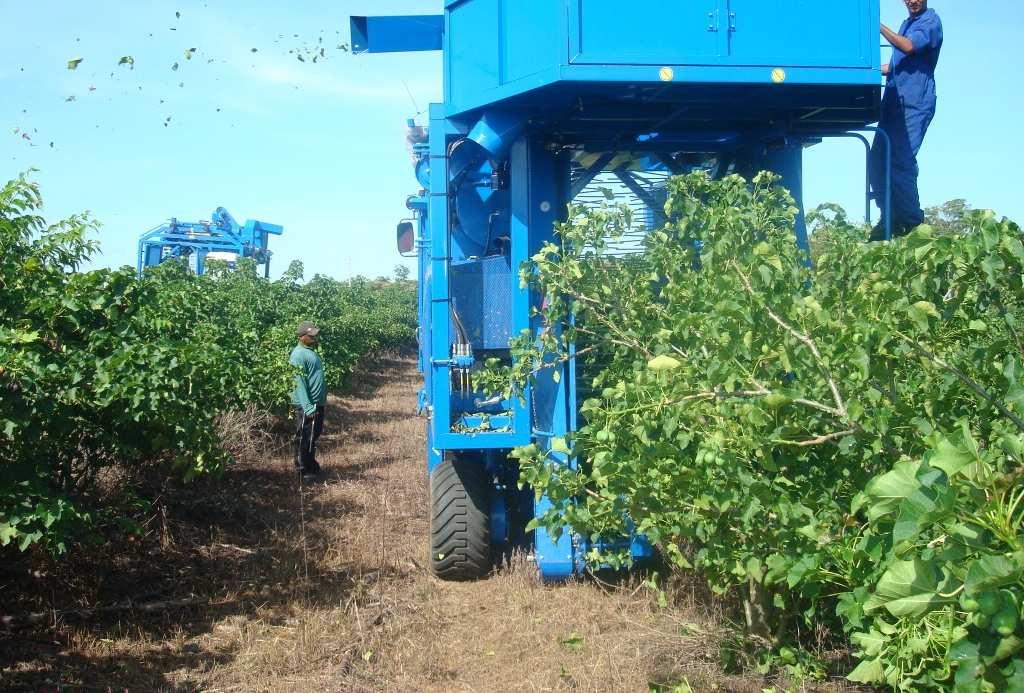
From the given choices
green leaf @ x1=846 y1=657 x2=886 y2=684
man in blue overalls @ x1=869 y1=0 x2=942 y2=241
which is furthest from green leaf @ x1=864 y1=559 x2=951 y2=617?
man in blue overalls @ x1=869 y1=0 x2=942 y2=241

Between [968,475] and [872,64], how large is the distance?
3.80m

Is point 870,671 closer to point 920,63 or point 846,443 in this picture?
point 846,443

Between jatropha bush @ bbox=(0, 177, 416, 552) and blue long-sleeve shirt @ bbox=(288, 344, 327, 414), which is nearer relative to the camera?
jatropha bush @ bbox=(0, 177, 416, 552)

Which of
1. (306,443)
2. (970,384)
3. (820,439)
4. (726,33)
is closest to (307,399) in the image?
(306,443)

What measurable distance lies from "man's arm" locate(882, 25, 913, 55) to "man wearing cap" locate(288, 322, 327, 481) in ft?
21.7

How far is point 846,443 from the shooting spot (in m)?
2.75

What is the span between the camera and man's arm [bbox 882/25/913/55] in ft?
17.2

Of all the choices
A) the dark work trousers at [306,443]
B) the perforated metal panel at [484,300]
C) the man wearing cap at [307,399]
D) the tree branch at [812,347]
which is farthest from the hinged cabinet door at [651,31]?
the dark work trousers at [306,443]

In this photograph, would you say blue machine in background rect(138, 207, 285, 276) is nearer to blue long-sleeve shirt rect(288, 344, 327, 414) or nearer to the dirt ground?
blue long-sleeve shirt rect(288, 344, 327, 414)

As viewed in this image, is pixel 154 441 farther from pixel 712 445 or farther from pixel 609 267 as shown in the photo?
pixel 712 445

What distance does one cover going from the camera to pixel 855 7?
16.6ft

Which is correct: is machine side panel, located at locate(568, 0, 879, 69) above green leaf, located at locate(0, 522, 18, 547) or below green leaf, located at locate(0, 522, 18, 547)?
above

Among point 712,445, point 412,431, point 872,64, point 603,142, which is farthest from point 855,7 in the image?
point 412,431

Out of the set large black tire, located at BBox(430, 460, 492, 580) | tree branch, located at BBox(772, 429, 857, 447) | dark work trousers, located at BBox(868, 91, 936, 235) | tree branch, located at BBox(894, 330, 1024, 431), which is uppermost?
dark work trousers, located at BBox(868, 91, 936, 235)
